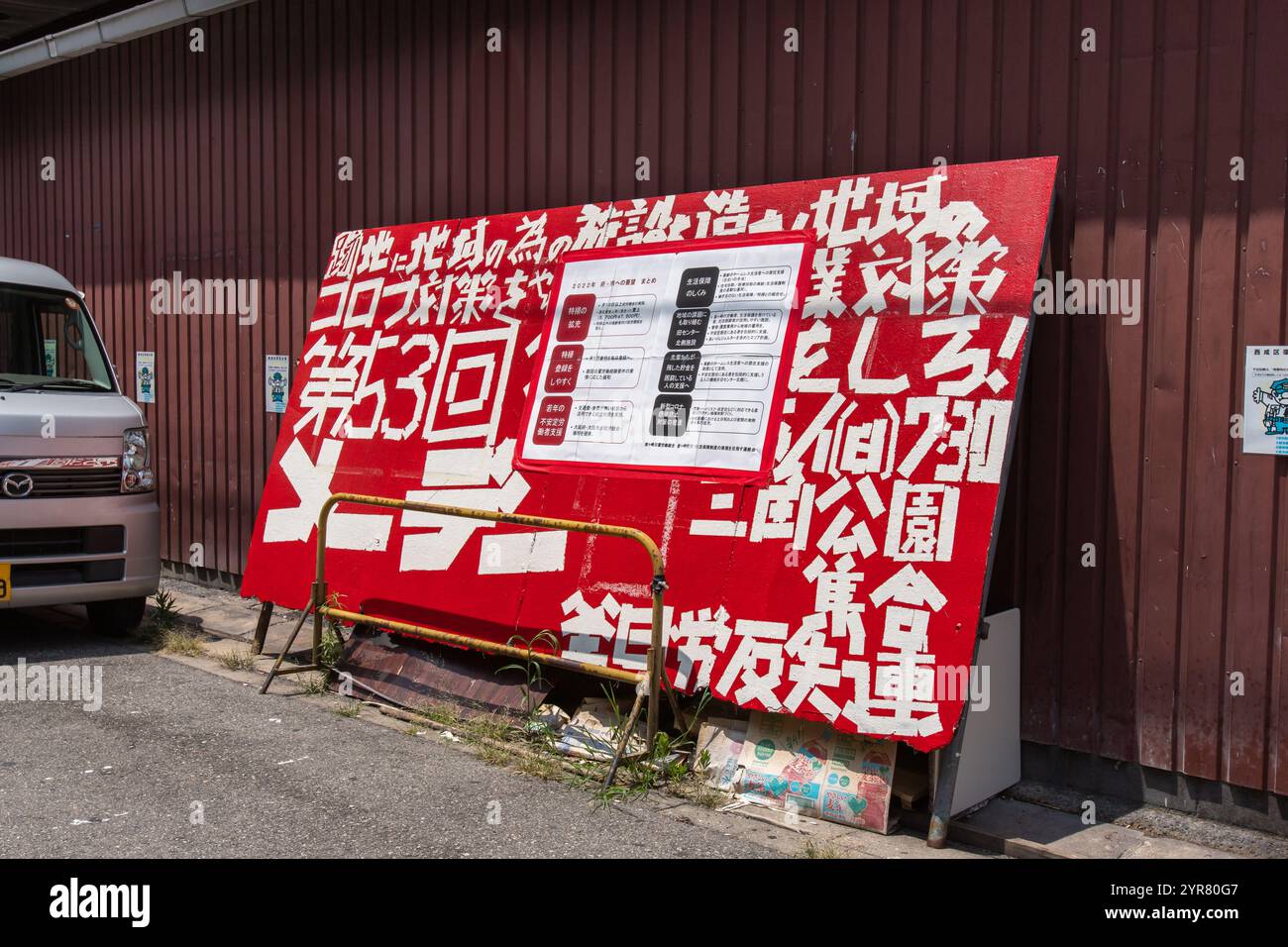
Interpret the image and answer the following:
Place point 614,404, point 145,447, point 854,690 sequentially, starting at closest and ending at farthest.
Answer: point 854,690 → point 614,404 → point 145,447

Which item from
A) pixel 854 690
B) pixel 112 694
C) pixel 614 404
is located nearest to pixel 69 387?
pixel 112 694

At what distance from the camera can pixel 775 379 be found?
18.6ft

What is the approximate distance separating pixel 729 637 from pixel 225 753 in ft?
8.21

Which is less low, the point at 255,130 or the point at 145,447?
the point at 255,130

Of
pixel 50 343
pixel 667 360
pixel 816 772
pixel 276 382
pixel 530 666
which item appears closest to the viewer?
pixel 816 772

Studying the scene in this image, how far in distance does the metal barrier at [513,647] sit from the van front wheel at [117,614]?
1720 millimetres

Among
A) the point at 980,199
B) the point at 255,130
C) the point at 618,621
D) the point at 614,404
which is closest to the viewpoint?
the point at 980,199

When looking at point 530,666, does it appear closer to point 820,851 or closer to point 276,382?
point 820,851

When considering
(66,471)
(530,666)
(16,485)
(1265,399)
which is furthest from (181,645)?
(1265,399)

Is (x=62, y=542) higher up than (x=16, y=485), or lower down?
lower down

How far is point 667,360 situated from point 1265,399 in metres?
2.82

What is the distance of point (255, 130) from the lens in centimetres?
974

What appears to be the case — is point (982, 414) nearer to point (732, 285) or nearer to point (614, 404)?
point (732, 285)

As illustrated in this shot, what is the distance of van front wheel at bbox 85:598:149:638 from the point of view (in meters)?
8.03
